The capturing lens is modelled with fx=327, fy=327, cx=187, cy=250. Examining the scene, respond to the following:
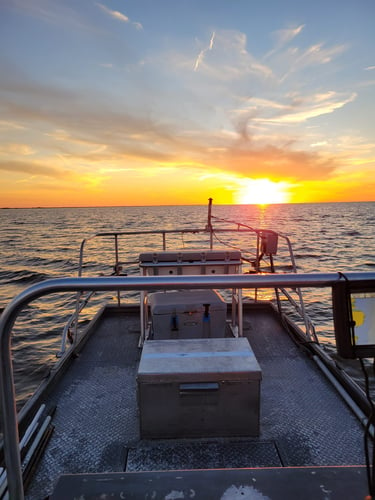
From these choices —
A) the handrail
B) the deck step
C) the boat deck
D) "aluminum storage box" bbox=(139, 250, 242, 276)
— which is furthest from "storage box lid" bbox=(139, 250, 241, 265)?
the handrail

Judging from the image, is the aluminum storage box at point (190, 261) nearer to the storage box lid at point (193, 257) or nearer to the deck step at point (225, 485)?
the storage box lid at point (193, 257)

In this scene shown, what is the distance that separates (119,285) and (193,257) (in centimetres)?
355

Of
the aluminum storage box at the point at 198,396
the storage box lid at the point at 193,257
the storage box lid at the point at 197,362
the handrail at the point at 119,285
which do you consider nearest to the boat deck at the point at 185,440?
the aluminum storage box at the point at 198,396

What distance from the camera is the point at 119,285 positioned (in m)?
1.26

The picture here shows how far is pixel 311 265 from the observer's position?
865 inches

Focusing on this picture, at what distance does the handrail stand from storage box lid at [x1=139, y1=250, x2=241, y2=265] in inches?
135

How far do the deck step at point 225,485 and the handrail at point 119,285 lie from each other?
335mm

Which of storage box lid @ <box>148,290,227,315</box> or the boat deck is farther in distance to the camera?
storage box lid @ <box>148,290,227,315</box>

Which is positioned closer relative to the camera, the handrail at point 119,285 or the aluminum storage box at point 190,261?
the handrail at point 119,285

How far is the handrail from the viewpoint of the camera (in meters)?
1.21

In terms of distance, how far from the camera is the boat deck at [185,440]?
105 inches

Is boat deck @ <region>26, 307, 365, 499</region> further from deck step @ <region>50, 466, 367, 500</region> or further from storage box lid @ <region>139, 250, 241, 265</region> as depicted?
storage box lid @ <region>139, 250, 241, 265</region>

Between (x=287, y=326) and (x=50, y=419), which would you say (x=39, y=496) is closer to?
(x=50, y=419)

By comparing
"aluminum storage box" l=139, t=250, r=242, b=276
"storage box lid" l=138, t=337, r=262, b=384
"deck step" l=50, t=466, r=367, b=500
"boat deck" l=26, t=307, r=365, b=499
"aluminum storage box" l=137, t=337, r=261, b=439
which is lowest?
"boat deck" l=26, t=307, r=365, b=499
